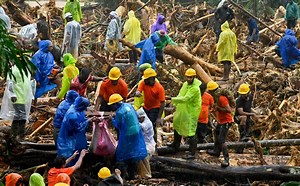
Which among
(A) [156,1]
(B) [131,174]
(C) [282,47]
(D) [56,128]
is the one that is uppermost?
(A) [156,1]

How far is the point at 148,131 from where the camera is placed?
32.2 feet

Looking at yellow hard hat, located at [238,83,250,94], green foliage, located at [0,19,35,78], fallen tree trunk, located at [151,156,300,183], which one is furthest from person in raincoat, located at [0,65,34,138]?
green foliage, located at [0,19,35,78]

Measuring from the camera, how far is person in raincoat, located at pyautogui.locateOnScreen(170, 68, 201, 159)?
10327 millimetres

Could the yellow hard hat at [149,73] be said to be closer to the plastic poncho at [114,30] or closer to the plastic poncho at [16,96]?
the plastic poncho at [16,96]

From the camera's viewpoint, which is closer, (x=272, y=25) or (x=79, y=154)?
(x=79, y=154)

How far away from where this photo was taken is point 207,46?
1902 centimetres

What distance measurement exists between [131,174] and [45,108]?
3.89 meters

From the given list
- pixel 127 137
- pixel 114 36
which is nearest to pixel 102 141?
pixel 127 137

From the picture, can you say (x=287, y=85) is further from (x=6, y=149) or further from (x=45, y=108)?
(x=6, y=149)

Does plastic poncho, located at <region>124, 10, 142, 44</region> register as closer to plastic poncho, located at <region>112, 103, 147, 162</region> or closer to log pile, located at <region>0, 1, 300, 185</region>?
log pile, located at <region>0, 1, 300, 185</region>

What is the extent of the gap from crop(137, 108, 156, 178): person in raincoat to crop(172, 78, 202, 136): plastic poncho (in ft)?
2.49

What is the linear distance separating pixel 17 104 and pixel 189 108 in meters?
2.83

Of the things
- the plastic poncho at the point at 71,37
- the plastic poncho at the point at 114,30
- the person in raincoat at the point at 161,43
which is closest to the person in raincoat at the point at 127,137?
the person in raincoat at the point at 161,43

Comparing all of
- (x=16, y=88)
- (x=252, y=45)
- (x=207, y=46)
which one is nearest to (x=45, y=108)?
(x=16, y=88)
